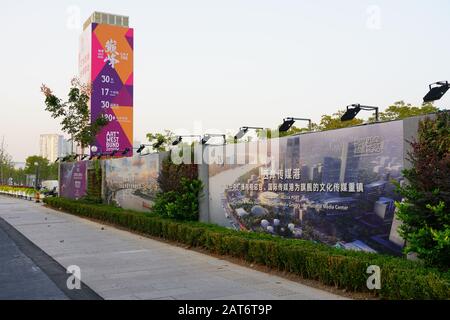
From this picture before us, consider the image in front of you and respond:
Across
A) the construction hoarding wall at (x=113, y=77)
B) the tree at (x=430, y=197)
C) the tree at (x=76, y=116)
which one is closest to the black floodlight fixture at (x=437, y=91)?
the tree at (x=430, y=197)

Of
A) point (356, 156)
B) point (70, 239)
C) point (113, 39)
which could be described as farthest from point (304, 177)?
point (113, 39)

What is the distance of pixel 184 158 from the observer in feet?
45.3

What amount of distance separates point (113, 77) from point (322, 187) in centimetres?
3931

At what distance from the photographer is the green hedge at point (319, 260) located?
5844mm

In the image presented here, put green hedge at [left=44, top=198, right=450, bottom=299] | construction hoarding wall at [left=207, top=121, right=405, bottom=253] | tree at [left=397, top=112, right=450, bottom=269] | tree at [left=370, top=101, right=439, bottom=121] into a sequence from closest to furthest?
green hedge at [left=44, top=198, right=450, bottom=299] → tree at [left=397, top=112, right=450, bottom=269] → construction hoarding wall at [left=207, top=121, right=405, bottom=253] → tree at [left=370, top=101, right=439, bottom=121]

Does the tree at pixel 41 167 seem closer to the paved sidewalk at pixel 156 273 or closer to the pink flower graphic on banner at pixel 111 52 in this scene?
the pink flower graphic on banner at pixel 111 52

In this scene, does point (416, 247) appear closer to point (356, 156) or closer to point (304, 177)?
point (356, 156)

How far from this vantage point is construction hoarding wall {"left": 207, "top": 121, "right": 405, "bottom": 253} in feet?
25.9

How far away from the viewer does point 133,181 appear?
18922mm

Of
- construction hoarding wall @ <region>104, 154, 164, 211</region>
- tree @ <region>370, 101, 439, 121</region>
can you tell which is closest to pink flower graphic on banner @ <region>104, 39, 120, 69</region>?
construction hoarding wall @ <region>104, 154, 164, 211</region>

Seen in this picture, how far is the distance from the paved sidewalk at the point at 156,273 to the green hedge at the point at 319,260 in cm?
32

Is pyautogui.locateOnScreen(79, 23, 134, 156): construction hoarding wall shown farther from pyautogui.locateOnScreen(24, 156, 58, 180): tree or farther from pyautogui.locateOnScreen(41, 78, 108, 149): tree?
pyautogui.locateOnScreen(24, 156, 58, 180): tree

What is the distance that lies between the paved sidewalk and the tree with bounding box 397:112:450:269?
144 centimetres
